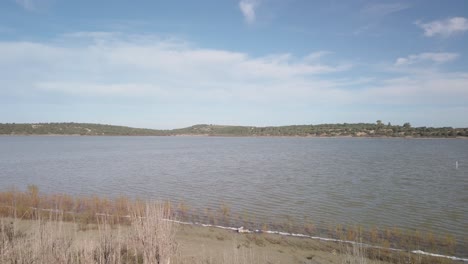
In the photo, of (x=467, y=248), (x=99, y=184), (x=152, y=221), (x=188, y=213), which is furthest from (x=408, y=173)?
(x=152, y=221)

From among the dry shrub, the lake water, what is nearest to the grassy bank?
the dry shrub

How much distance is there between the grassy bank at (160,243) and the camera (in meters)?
7.68

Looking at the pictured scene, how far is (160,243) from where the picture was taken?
7.64 metres

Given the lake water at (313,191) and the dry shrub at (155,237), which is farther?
the lake water at (313,191)

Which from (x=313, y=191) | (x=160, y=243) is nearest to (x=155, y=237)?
(x=160, y=243)

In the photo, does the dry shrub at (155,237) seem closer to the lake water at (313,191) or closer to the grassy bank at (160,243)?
the grassy bank at (160,243)

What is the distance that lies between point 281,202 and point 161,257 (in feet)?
48.6

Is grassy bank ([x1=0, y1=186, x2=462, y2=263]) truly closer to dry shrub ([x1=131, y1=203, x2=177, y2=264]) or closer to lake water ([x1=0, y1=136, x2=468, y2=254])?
dry shrub ([x1=131, y1=203, x2=177, y2=264])

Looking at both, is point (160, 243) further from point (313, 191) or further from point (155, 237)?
point (313, 191)

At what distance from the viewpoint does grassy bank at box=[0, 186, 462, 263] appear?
768cm

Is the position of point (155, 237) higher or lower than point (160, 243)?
higher

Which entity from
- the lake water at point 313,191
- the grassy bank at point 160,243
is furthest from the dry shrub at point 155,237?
the lake water at point 313,191

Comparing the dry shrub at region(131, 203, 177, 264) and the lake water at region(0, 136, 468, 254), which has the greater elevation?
the dry shrub at region(131, 203, 177, 264)

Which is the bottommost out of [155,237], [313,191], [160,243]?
[313,191]
